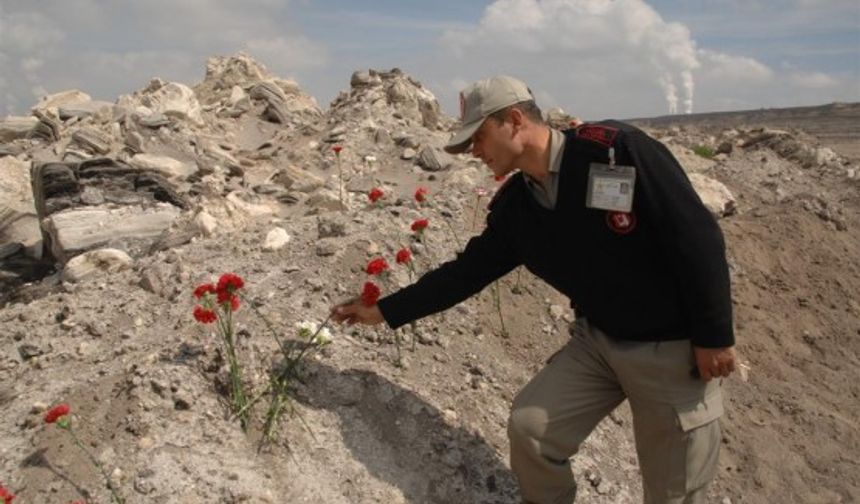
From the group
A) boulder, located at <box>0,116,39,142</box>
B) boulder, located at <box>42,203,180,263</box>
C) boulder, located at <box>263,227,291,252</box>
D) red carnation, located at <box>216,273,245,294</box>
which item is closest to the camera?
red carnation, located at <box>216,273,245,294</box>

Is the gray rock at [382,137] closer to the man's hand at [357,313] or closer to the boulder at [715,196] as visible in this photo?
the boulder at [715,196]

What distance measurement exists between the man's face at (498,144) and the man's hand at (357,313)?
100 cm

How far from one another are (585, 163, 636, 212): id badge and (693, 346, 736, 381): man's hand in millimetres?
648

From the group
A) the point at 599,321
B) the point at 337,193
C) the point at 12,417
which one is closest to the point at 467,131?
the point at 599,321

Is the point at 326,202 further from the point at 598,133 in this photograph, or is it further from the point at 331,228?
the point at 598,133

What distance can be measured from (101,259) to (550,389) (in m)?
3.90

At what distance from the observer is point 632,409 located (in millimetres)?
3094

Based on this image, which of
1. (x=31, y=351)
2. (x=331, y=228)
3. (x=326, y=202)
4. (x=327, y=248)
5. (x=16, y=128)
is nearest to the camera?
(x=31, y=351)

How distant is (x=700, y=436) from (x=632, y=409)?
302 millimetres

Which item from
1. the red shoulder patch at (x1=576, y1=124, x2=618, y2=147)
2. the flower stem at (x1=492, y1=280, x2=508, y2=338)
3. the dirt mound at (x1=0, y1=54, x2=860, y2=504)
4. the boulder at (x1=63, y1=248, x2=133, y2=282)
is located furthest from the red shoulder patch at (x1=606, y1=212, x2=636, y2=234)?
the boulder at (x1=63, y1=248, x2=133, y2=282)

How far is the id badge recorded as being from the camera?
267 cm

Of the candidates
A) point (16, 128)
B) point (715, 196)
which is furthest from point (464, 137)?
point (16, 128)

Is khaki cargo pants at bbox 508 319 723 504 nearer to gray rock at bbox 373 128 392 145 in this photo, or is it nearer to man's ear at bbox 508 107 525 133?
man's ear at bbox 508 107 525 133

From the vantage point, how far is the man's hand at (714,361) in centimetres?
273
